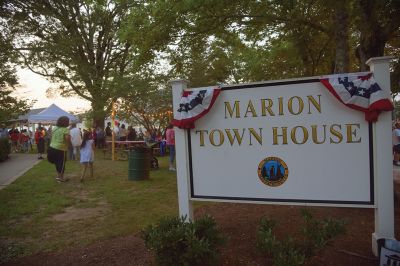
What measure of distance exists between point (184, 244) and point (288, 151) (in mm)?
1612

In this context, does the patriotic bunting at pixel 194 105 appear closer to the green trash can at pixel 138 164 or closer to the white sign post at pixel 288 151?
the white sign post at pixel 288 151

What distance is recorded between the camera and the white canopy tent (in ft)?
88.0

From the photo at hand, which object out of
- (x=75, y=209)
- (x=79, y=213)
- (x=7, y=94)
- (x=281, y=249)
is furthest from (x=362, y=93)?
(x=7, y=94)

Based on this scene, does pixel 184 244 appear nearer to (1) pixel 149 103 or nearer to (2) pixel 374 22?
(2) pixel 374 22

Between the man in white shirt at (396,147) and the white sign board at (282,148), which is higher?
the white sign board at (282,148)

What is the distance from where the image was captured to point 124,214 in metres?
6.75

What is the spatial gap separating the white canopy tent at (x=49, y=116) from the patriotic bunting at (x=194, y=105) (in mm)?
23631

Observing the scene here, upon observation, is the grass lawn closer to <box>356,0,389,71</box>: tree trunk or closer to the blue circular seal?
the blue circular seal

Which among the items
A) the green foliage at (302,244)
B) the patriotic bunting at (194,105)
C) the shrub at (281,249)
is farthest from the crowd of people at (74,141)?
the green foliage at (302,244)

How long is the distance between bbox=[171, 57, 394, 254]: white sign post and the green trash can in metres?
6.65

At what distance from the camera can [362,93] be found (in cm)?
375

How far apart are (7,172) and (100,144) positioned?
450 inches

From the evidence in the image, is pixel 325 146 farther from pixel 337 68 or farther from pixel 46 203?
pixel 46 203

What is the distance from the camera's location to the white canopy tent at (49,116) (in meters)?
26.8
